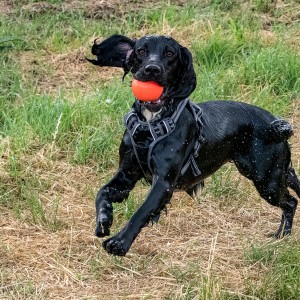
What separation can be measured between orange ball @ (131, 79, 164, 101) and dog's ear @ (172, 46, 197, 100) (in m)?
0.20

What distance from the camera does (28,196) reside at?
5984 mm

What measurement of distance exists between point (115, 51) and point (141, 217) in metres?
1.17

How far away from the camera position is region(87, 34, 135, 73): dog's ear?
513 centimetres

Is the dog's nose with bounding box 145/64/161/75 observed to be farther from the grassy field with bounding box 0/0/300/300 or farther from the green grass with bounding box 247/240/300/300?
the green grass with bounding box 247/240/300/300

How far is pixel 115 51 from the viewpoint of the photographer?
17.1ft

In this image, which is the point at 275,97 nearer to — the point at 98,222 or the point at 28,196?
the point at 28,196

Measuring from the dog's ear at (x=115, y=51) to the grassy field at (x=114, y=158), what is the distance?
1057mm

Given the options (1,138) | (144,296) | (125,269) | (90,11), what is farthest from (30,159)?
(90,11)

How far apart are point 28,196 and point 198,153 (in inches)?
56.3

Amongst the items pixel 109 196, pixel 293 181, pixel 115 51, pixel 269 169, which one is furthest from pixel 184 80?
pixel 293 181

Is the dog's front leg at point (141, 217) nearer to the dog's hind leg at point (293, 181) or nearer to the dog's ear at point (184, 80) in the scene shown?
the dog's ear at point (184, 80)

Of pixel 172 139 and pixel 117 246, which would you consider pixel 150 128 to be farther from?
pixel 117 246

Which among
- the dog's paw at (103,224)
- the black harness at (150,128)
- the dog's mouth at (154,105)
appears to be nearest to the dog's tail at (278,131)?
the black harness at (150,128)

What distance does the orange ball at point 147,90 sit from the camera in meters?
4.68
